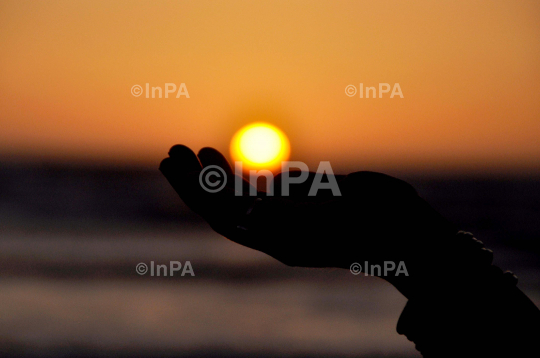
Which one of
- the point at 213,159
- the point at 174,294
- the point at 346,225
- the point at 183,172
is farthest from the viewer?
the point at 174,294

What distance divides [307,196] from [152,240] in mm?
7081

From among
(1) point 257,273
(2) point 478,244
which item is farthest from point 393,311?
(2) point 478,244

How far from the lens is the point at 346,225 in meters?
1.27

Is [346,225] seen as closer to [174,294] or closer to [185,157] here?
[185,157]

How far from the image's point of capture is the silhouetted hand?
1140mm

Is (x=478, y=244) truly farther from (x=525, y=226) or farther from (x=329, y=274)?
(x=525, y=226)

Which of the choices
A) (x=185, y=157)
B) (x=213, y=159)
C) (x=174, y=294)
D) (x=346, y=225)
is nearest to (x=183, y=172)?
(x=185, y=157)

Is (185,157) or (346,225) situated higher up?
(185,157)

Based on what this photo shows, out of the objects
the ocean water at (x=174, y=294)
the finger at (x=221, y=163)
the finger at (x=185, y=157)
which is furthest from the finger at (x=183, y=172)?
the ocean water at (x=174, y=294)

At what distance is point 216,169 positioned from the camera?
1.67 m

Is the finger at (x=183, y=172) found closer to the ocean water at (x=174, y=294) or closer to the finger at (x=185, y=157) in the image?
the finger at (x=185, y=157)

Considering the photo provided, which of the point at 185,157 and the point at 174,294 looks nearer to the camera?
the point at 185,157

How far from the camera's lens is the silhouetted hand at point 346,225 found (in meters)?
1.14

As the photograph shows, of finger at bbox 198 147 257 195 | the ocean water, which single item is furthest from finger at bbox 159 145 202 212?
the ocean water
